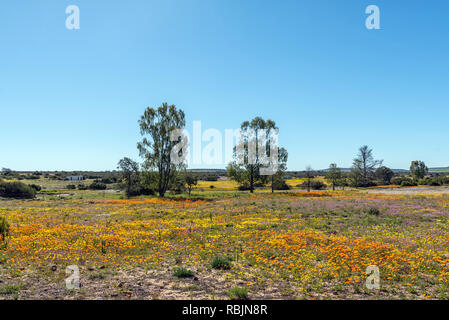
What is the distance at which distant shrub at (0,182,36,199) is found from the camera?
4575cm

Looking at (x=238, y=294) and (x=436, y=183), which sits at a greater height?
(x=238, y=294)

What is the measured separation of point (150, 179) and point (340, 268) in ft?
147

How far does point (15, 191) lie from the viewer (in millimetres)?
46312

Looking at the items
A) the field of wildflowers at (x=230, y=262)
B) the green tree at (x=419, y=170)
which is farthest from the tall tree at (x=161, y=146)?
the green tree at (x=419, y=170)

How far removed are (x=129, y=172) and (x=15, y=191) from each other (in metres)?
21.1

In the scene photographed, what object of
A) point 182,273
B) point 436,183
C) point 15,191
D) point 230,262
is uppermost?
point 182,273

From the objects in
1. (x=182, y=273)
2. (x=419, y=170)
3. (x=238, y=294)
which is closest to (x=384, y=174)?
(x=419, y=170)

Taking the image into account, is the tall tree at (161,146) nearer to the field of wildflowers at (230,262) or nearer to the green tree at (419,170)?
the field of wildflowers at (230,262)

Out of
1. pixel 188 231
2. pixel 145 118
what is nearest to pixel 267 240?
pixel 188 231

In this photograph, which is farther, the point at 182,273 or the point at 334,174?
the point at 334,174

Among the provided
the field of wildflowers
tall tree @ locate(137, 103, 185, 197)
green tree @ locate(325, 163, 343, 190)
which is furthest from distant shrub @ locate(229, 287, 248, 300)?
green tree @ locate(325, 163, 343, 190)

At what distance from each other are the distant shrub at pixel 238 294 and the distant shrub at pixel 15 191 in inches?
2151

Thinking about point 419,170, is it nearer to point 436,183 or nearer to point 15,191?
point 436,183

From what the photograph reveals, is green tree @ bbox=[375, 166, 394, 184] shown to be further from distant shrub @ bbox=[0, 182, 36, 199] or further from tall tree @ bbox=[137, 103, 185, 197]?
distant shrub @ bbox=[0, 182, 36, 199]
